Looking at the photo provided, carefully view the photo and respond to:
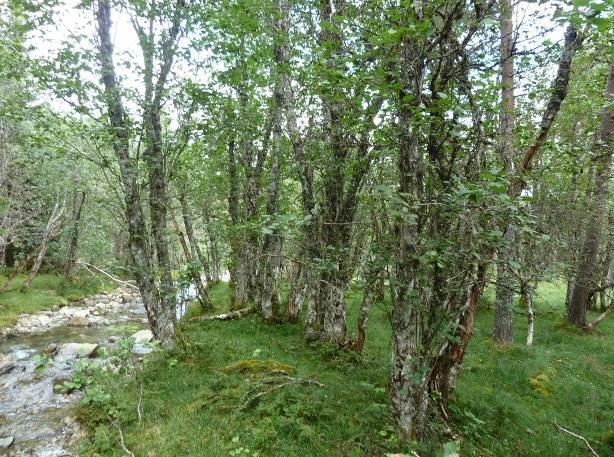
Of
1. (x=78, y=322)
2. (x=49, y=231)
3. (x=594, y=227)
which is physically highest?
(x=594, y=227)

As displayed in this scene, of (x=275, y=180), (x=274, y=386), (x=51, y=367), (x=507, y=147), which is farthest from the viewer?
(x=275, y=180)

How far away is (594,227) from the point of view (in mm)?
13266

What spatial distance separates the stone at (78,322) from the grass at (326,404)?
13075 millimetres

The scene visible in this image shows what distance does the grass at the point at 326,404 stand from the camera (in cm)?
660

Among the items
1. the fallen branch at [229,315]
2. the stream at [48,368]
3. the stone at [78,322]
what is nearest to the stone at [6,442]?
the stream at [48,368]

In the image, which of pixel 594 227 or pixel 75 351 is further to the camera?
pixel 75 351

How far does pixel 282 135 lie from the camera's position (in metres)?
12.9

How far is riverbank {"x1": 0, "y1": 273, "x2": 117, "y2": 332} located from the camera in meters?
22.5

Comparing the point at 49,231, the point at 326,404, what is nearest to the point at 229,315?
the point at 326,404

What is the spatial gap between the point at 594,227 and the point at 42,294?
107ft

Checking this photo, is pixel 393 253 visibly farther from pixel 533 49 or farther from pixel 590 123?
pixel 590 123

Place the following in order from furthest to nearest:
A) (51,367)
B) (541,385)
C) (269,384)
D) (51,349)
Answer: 1. (51,349)
2. (51,367)
3. (541,385)
4. (269,384)

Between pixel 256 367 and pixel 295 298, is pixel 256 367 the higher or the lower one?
the lower one

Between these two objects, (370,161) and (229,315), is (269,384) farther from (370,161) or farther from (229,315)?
(229,315)
